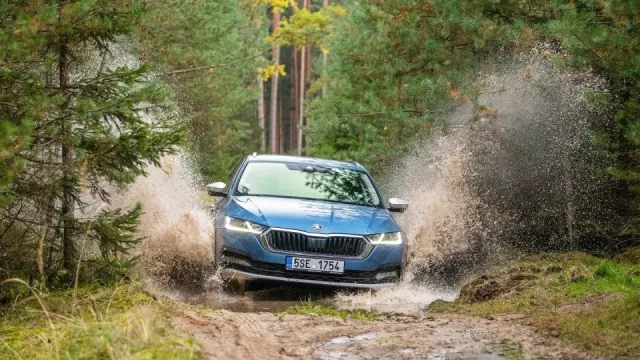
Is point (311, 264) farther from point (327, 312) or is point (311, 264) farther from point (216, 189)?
point (216, 189)

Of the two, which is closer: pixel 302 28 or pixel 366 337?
pixel 366 337

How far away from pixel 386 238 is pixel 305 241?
1.07 meters

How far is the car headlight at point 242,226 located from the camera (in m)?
10.8

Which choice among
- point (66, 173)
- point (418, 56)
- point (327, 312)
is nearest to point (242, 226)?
point (327, 312)

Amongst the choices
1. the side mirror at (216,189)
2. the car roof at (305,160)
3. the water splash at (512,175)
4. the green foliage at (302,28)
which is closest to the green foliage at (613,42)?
the water splash at (512,175)

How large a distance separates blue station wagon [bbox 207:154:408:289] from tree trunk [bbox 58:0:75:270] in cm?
225


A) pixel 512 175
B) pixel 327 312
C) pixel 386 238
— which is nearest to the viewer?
pixel 327 312

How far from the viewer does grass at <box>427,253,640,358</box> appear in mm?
7203

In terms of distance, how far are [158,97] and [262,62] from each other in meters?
35.7

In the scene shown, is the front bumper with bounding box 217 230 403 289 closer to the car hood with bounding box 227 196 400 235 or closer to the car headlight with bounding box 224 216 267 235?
the car headlight with bounding box 224 216 267 235

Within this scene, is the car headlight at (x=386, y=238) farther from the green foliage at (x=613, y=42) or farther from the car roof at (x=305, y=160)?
the green foliage at (x=613, y=42)

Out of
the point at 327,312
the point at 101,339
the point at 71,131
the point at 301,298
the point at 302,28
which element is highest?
the point at 302,28

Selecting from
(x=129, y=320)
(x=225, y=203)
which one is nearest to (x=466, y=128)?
(x=225, y=203)

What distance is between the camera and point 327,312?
9547 mm
